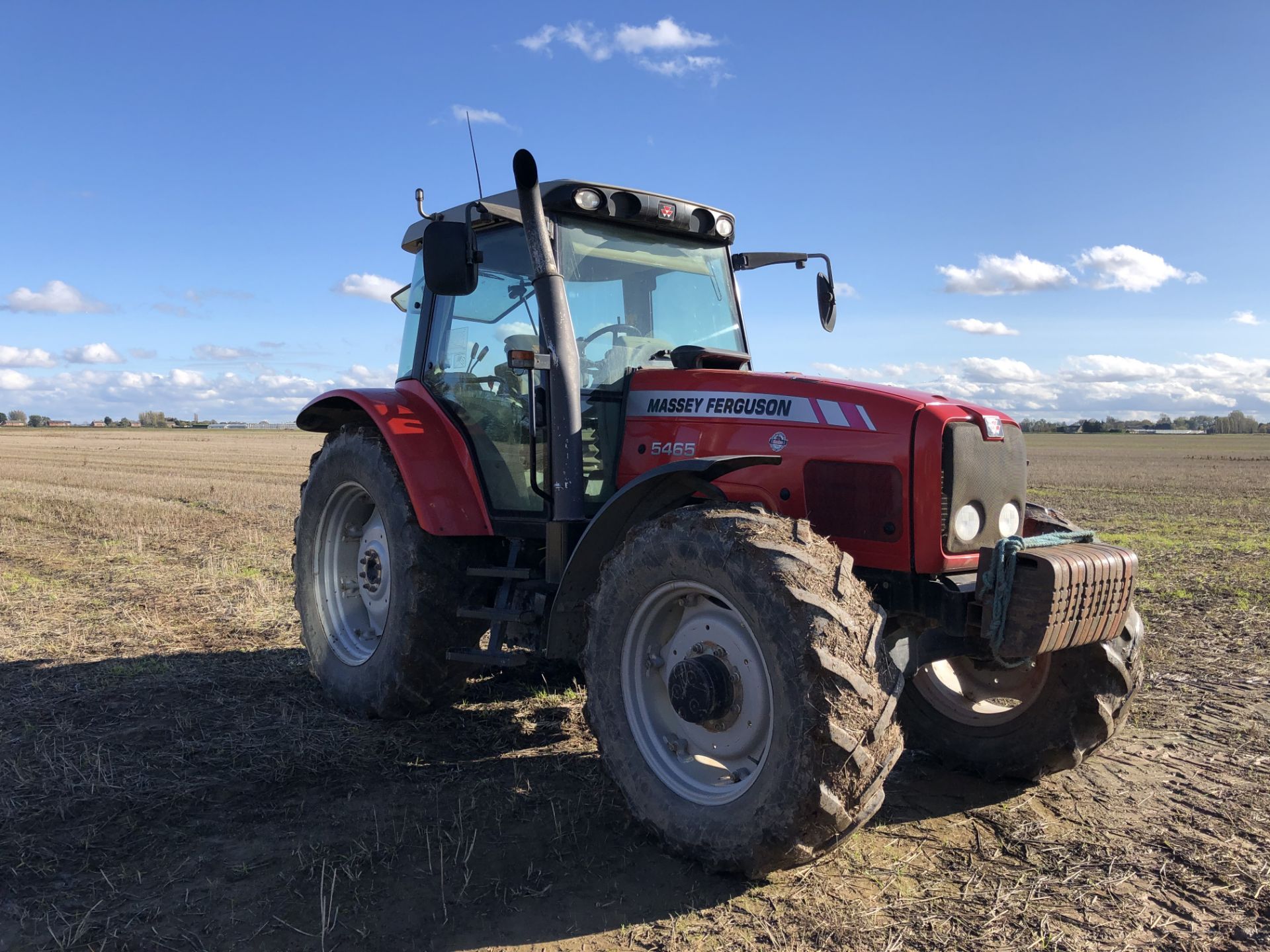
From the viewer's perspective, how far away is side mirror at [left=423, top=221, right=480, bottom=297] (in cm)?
378

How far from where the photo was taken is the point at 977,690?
4266mm

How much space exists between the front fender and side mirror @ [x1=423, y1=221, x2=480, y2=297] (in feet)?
3.60

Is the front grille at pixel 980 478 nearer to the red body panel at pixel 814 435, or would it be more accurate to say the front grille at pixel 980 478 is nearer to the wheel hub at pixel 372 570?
the red body panel at pixel 814 435

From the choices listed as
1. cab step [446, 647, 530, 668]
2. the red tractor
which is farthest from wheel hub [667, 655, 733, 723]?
cab step [446, 647, 530, 668]

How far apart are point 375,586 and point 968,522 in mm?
3293

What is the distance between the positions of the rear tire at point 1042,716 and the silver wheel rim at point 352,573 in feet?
9.44

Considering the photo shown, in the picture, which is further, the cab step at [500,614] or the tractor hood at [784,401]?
the cab step at [500,614]

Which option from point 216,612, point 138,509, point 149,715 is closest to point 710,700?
point 149,715

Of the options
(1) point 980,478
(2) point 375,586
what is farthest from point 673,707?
(2) point 375,586

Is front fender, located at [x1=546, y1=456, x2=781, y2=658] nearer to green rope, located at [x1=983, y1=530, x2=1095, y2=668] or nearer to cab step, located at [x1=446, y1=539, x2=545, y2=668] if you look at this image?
cab step, located at [x1=446, y1=539, x2=545, y2=668]

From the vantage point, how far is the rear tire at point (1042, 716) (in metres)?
3.67

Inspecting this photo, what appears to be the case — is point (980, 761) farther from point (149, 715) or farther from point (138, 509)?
point (138, 509)

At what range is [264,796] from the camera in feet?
12.9

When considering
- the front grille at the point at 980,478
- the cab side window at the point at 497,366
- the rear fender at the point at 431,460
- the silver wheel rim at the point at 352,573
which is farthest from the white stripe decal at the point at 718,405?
the silver wheel rim at the point at 352,573
